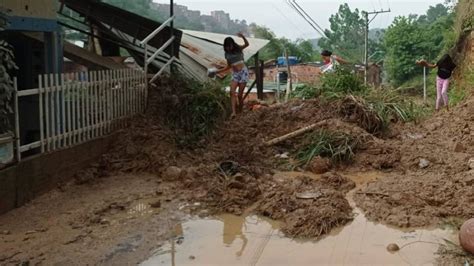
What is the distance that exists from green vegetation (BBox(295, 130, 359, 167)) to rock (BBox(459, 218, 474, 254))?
328 cm

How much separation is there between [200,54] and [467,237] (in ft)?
29.4

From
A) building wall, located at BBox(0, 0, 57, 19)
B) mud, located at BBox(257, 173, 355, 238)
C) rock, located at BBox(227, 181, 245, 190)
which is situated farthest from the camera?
building wall, located at BBox(0, 0, 57, 19)

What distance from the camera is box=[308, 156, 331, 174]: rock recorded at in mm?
7433

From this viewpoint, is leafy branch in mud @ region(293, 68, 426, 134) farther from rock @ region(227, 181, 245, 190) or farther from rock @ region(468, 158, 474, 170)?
rock @ region(227, 181, 245, 190)

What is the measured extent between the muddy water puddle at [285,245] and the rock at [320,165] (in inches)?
79.4

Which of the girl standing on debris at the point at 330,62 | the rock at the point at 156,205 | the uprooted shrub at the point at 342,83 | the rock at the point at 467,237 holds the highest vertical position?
the girl standing on debris at the point at 330,62

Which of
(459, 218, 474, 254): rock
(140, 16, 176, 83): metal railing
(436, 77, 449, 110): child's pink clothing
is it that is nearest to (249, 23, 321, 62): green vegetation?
(436, 77, 449, 110): child's pink clothing

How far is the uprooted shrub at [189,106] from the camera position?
8531 mm

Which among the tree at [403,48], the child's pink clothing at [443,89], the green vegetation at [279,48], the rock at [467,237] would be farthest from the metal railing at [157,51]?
the tree at [403,48]

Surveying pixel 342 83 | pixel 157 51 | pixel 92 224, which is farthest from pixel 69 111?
pixel 342 83

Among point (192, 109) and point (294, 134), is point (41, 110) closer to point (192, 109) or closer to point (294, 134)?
point (192, 109)

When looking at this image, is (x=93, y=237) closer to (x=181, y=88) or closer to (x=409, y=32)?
(x=181, y=88)

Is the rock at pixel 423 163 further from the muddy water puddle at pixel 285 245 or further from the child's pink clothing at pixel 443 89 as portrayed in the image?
the child's pink clothing at pixel 443 89

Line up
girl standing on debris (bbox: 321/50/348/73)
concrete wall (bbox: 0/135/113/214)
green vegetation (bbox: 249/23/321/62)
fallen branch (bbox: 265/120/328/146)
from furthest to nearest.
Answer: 1. green vegetation (bbox: 249/23/321/62)
2. girl standing on debris (bbox: 321/50/348/73)
3. fallen branch (bbox: 265/120/328/146)
4. concrete wall (bbox: 0/135/113/214)
